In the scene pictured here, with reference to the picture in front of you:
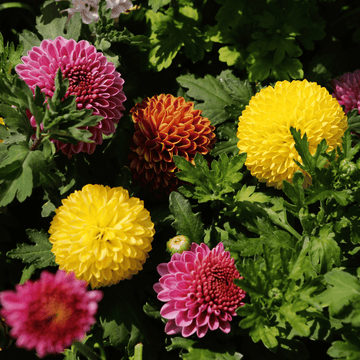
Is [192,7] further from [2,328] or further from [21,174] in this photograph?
[2,328]

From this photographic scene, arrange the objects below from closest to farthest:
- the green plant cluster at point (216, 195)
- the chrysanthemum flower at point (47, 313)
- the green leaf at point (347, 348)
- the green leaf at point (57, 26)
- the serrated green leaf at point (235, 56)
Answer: the chrysanthemum flower at point (47, 313)
the green leaf at point (347, 348)
the green plant cluster at point (216, 195)
the green leaf at point (57, 26)
the serrated green leaf at point (235, 56)

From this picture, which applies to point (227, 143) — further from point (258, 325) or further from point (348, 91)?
point (258, 325)

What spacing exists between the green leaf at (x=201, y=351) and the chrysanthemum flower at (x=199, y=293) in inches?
2.4

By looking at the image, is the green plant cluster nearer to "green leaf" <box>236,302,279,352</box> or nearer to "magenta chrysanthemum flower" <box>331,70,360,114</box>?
"green leaf" <box>236,302,279,352</box>

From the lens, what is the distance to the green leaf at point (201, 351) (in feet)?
4.93

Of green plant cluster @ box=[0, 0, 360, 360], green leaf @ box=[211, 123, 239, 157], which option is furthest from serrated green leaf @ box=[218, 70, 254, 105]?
green leaf @ box=[211, 123, 239, 157]

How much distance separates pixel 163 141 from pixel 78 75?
1.63 feet

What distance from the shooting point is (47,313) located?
108 cm

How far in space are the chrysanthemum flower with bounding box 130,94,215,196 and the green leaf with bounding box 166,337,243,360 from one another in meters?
0.73

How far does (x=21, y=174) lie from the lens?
4.73 feet

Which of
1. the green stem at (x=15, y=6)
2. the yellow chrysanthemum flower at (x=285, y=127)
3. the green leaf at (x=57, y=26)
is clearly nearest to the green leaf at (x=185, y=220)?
the yellow chrysanthemum flower at (x=285, y=127)

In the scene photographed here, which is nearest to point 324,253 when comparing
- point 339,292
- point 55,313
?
point 339,292

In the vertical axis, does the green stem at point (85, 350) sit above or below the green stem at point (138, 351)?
above

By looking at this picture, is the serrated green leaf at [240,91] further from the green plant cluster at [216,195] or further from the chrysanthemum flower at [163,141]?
the chrysanthemum flower at [163,141]
